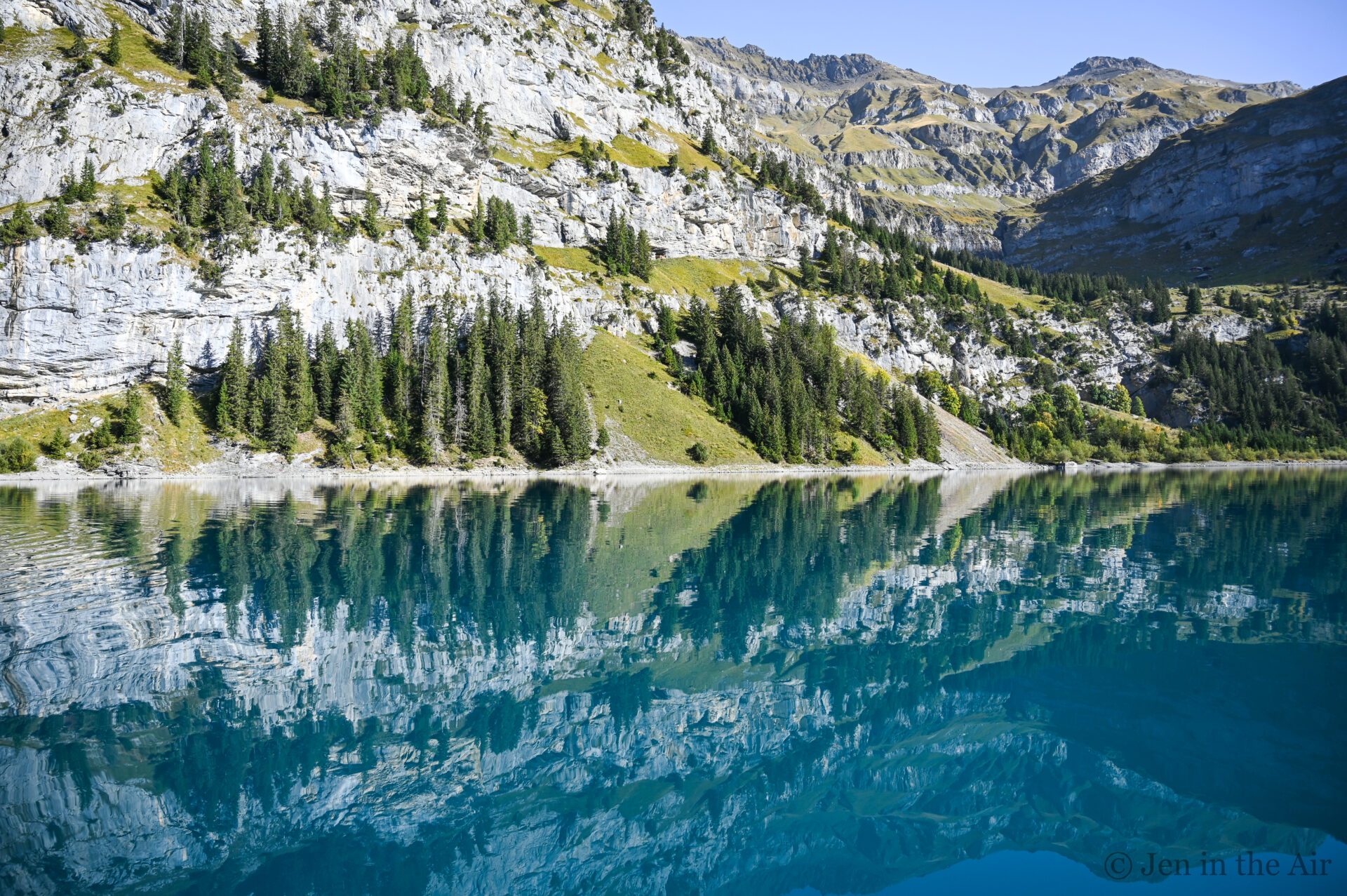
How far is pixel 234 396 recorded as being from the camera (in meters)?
93.3

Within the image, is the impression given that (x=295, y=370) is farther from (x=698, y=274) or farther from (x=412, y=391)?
(x=698, y=274)

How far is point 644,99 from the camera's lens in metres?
194

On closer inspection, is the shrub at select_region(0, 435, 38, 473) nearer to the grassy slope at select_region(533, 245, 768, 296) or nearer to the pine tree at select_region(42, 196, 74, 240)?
the pine tree at select_region(42, 196, 74, 240)

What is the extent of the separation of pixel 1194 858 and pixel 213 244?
12688 cm

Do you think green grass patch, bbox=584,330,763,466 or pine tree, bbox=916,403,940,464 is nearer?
green grass patch, bbox=584,330,763,466

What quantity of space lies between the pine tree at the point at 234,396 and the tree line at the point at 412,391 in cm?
14

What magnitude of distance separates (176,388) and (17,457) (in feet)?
62.8

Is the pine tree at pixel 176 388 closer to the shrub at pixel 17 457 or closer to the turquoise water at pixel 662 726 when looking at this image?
the shrub at pixel 17 457

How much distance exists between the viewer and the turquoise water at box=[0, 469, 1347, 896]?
35.7ft

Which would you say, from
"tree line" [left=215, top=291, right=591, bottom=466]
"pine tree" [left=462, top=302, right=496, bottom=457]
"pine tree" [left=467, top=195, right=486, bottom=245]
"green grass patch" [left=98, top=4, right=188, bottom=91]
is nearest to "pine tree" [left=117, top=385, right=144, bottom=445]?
"tree line" [left=215, top=291, right=591, bottom=466]

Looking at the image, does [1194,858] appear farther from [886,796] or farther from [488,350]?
[488,350]

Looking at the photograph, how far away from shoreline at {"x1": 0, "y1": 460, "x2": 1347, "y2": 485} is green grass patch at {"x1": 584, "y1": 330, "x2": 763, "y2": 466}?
345 cm

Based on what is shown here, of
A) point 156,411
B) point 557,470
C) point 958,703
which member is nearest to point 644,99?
point 557,470

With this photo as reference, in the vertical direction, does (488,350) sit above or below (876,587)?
above
